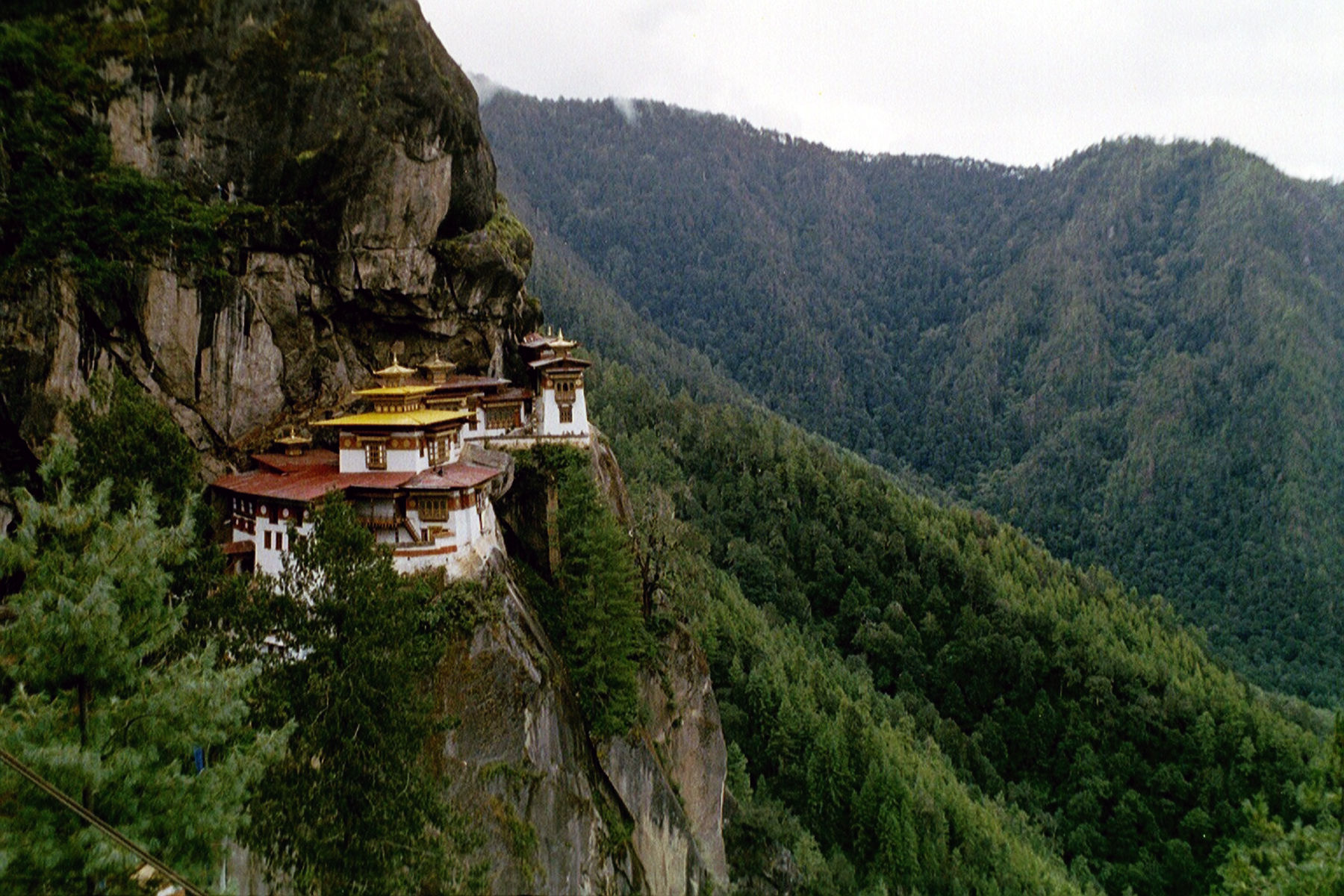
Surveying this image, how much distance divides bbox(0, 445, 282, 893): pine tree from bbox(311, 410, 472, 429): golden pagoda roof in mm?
12453

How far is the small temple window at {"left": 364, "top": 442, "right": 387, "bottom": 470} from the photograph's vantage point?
25.3 meters

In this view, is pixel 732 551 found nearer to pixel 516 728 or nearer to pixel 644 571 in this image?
pixel 644 571

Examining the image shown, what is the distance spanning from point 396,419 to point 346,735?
12.0 metres

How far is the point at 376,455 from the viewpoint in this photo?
2538 centimetres

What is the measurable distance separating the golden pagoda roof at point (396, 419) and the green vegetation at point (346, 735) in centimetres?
814

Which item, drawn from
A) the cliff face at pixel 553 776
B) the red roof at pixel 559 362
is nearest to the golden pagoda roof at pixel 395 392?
the red roof at pixel 559 362

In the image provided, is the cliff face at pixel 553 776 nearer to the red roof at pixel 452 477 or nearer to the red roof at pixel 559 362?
the red roof at pixel 452 477

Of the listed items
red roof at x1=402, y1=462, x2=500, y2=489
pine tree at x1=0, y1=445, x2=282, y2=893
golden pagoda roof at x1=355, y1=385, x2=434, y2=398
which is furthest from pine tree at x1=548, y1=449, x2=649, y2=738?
pine tree at x1=0, y1=445, x2=282, y2=893

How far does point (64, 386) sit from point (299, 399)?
682 cm

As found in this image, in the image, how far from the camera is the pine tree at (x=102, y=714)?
9.71 metres

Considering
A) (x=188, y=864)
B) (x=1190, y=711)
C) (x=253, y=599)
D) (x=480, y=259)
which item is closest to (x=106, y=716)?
(x=188, y=864)

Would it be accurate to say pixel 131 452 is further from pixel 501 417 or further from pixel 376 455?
pixel 501 417

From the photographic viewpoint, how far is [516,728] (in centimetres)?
2308

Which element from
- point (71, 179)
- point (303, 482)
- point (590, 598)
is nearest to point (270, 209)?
point (71, 179)
